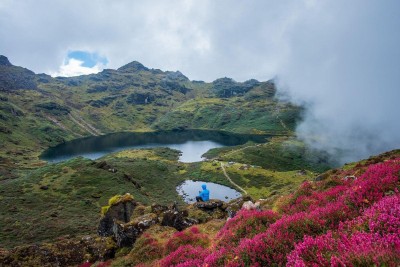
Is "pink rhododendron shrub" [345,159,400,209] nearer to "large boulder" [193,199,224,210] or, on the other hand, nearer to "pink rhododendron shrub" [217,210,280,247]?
"pink rhododendron shrub" [217,210,280,247]

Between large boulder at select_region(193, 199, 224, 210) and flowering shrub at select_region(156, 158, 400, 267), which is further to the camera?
large boulder at select_region(193, 199, 224, 210)

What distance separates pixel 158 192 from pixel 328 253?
371 ft

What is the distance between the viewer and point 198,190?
123 meters

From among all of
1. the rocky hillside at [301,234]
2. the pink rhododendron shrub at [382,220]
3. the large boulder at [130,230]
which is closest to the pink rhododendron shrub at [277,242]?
the rocky hillside at [301,234]

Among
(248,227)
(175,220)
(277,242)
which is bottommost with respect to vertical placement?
(175,220)

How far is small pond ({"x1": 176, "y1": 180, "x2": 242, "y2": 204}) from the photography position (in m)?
112

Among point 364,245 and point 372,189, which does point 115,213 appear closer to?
point 372,189

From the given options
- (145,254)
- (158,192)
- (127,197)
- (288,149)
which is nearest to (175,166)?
(158,192)

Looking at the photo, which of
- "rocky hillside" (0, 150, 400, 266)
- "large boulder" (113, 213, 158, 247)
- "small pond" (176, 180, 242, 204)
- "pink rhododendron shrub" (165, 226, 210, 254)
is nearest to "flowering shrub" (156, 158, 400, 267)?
"rocky hillside" (0, 150, 400, 266)

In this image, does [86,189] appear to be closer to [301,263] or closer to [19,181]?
[19,181]

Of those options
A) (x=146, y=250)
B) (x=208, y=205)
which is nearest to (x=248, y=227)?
(x=146, y=250)

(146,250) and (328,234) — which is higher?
(328,234)

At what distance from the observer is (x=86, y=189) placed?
92.7 m

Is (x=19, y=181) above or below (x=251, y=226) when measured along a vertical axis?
above
